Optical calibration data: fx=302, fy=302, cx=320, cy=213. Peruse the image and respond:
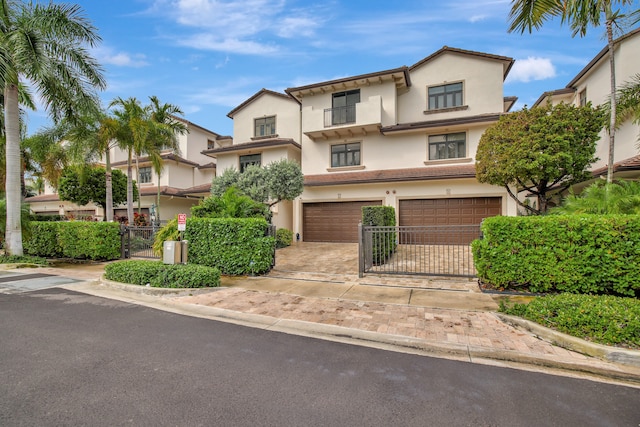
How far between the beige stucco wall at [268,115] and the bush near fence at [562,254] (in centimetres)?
1554

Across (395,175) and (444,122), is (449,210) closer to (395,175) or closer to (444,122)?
(395,175)

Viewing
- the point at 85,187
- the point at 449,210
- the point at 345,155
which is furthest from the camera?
the point at 85,187

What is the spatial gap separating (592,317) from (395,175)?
1269 cm

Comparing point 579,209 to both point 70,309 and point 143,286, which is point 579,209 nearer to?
point 143,286

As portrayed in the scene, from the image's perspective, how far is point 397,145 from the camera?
17547 millimetres

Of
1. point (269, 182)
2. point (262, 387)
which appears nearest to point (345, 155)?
point (269, 182)

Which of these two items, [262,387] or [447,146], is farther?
[447,146]

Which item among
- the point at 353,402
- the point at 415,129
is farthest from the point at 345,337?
the point at 415,129

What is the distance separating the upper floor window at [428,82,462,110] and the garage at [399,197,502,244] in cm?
609

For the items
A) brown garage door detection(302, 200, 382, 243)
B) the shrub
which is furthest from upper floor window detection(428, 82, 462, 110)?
the shrub

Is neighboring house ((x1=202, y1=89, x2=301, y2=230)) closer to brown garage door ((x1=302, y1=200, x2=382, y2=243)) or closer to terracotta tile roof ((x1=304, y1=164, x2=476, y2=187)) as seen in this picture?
brown garage door ((x1=302, y1=200, x2=382, y2=243))

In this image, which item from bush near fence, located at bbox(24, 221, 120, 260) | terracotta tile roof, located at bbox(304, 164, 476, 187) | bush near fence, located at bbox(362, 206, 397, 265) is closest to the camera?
bush near fence, located at bbox(362, 206, 397, 265)

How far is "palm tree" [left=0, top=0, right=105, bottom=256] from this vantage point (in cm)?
1059

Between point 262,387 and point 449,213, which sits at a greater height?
point 449,213
